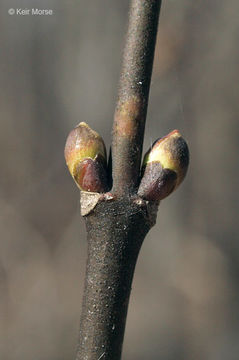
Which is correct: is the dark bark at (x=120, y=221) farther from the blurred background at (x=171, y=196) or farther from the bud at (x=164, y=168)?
the blurred background at (x=171, y=196)

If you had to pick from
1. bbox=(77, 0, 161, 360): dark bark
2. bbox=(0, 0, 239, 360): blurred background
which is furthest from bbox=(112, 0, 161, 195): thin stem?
bbox=(0, 0, 239, 360): blurred background

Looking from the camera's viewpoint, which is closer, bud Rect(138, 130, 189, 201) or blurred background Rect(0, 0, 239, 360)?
bud Rect(138, 130, 189, 201)

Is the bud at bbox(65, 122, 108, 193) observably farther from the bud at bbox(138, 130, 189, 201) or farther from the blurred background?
the blurred background

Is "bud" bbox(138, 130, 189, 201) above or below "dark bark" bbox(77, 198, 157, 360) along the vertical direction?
above

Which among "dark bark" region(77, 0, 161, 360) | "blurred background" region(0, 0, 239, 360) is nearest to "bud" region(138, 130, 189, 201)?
"dark bark" region(77, 0, 161, 360)

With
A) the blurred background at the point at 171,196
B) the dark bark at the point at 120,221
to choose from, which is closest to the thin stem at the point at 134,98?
the dark bark at the point at 120,221

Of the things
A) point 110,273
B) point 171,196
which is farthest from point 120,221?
point 171,196

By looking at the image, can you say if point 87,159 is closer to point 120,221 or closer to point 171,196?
point 120,221
